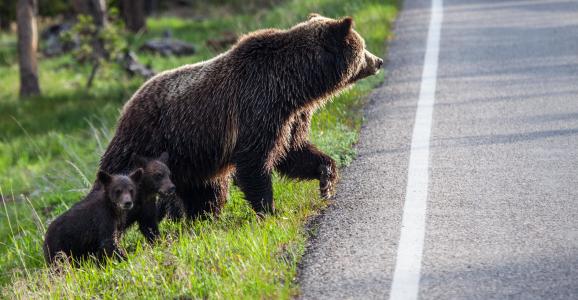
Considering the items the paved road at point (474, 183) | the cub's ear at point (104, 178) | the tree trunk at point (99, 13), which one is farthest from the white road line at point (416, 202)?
the tree trunk at point (99, 13)

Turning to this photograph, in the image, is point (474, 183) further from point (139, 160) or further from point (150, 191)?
point (139, 160)

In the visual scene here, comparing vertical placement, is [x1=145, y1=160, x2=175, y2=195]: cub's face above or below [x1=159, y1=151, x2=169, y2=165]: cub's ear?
below

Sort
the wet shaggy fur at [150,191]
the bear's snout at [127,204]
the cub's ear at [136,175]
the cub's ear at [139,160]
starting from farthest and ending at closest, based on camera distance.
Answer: the cub's ear at [139,160]
the wet shaggy fur at [150,191]
the cub's ear at [136,175]
the bear's snout at [127,204]

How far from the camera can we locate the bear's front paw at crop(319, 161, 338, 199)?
24.0 feet

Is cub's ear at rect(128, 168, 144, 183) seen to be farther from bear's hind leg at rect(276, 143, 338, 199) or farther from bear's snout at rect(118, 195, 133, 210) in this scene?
bear's hind leg at rect(276, 143, 338, 199)

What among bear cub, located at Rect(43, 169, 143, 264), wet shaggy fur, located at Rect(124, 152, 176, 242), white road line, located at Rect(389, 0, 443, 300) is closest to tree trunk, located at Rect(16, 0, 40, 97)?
white road line, located at Rect(389, 0, 443, 300)

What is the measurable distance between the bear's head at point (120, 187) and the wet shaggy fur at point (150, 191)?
0.13 m

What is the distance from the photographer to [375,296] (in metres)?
4.95

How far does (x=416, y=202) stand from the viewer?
21.8ft

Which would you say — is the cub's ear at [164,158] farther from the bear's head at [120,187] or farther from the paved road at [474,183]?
the paved road at [474,183]

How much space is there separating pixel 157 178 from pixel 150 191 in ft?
Answer: 0.56

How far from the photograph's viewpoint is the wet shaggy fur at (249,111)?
7.31m

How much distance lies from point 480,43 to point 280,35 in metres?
6.11

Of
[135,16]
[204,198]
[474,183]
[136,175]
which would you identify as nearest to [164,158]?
[136,175]
